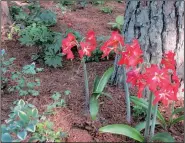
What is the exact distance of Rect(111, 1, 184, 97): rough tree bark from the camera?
2928 millimetres

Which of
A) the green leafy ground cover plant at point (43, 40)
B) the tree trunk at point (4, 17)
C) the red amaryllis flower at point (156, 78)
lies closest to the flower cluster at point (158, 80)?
the red amaryllis flower at point (156, 78)

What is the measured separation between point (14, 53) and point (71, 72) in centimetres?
76

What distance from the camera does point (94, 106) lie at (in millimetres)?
2826

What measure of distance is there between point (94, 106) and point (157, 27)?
2.86 ft

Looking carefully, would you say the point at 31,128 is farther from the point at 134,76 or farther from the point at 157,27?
the point at 157,27

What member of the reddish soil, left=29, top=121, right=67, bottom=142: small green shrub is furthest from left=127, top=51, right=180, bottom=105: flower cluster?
left=29, top=121, right=67, bottom=142: small green shrub

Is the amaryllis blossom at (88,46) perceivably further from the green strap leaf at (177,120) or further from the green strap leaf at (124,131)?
the green strap leaf at (177,120)

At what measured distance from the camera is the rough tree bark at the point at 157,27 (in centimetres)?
293

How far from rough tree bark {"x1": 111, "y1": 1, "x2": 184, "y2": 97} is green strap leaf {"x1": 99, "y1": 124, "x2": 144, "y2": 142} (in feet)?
2.16

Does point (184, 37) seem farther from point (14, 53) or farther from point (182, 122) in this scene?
point (14, 53)

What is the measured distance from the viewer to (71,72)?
3572 millimetres

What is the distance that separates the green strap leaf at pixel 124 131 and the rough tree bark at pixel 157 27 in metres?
0.66

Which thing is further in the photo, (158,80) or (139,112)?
(139,112)

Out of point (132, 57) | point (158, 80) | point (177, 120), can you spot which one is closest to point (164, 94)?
point (158, 80)
